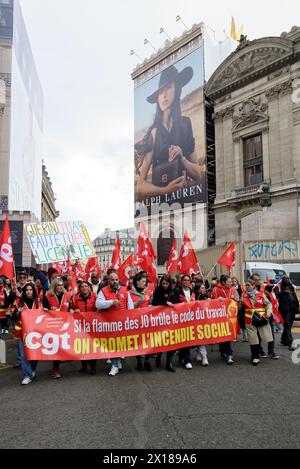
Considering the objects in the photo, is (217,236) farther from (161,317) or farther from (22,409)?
(22,409)

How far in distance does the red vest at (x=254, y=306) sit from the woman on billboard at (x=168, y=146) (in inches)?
1211

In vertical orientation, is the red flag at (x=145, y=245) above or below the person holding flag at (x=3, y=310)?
above

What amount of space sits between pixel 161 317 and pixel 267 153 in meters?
27.0

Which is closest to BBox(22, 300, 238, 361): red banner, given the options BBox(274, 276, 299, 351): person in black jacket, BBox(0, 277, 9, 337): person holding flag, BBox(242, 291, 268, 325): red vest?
BBox(242, 291, 268, 325): red vest

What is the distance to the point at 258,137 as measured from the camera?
32906 millimetres

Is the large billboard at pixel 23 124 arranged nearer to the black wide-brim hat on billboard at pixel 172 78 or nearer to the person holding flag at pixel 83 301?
the black wide-brim hat on billboard at pixel 172 78

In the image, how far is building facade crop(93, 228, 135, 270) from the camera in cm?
13181

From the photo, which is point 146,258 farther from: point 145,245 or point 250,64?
point 250,64

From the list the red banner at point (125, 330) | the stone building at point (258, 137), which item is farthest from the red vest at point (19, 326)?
the stone building at point (258, 137)

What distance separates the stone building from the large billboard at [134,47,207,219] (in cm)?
328

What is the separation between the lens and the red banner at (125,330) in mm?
6602

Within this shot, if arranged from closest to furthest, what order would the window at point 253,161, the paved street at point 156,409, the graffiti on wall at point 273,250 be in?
1. the paved street at point 156,409
2. the graffiti on wall at point 273,250
3. the window at point 253,161

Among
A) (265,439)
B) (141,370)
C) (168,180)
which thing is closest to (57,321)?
(141,370)

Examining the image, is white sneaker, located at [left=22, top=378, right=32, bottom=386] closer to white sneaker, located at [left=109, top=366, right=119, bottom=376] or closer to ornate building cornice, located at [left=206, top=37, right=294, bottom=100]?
white sneaker, located at [left=109, top=366, right=119, bottom=376]
